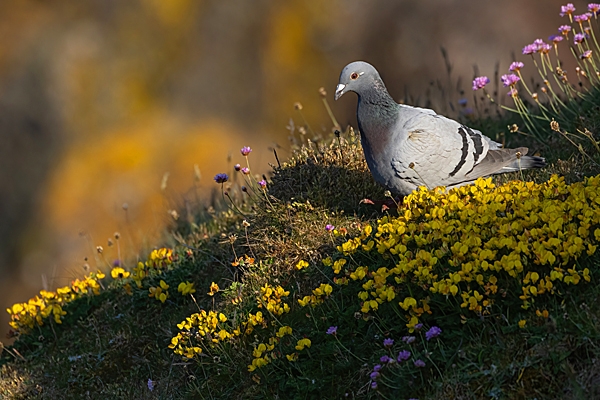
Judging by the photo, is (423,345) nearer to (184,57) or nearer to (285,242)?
(285,242)

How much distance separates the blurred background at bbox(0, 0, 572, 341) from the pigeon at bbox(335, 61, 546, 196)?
214 inches

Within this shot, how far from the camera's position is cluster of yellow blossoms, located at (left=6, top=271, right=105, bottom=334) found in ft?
19.0

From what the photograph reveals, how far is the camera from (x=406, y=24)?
433 inches

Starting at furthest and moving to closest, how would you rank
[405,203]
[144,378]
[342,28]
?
[342,28]
[144,378]
[405,203]

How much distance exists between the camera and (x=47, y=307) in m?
5.88

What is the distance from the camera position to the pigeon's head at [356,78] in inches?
196

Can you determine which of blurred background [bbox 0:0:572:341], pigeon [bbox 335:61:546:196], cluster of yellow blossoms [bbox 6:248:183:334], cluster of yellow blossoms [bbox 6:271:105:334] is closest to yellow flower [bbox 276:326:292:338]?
pigeon [bbox 335:61:546:196]

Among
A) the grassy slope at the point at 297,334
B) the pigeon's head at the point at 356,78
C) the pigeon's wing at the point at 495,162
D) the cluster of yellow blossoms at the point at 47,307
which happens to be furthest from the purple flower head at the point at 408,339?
the cluster of yellow blossoms at the point at 47,307

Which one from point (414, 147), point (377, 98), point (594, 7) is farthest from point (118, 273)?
point (594, 7)

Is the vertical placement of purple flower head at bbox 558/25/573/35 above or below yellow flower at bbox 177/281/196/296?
above

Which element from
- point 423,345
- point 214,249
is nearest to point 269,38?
point 214,249

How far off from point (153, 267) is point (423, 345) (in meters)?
2.88

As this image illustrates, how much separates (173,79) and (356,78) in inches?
276

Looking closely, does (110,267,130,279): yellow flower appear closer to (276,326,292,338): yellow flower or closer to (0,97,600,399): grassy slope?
(0,97,600,399): grassy slope
